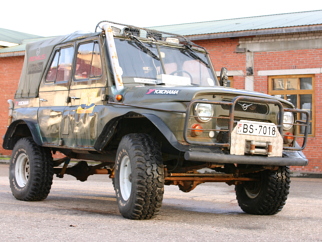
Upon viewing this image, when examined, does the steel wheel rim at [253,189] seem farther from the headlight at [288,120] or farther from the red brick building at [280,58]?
the red brick building at [280,58]

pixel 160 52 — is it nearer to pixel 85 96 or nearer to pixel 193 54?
pixel 193 54

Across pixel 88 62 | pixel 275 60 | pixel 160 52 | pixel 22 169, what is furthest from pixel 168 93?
pixel 275 60

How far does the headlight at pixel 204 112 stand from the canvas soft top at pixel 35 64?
3.16 m

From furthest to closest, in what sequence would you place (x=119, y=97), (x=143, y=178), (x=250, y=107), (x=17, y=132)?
1. (x=17, y=132)
2. (x=119, y=97)
3. (x=250, y=107)
4. (x=143, y=178)

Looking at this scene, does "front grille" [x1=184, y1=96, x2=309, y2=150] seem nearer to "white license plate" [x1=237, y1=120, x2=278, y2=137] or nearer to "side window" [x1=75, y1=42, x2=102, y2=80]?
"white license plate" [x1=237, y1=120, x2=278, y2=137]

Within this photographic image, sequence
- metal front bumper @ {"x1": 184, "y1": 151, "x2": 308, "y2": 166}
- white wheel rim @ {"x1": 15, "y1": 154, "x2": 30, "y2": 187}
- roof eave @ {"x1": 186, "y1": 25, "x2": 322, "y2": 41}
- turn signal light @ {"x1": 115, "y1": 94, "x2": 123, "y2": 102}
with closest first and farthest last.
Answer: metal front bumper @ {"x1": 184, "y1": 151, "x2": 308, "y2": 166} → turn signal light @ {"x1": 115, "y1": 94, "x2": 123, "y2": 102} → white wheel rim @ {"x1": 15, "y1": 154, "x2": 30, "y2": 187} → roof eave @ {"x1": 186, "y1": 25, "x2": 322, "y2": 41}

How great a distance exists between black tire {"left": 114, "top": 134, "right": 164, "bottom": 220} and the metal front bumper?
485 millimetres

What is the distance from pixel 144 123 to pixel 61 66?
218cm

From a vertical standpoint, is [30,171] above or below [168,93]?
below

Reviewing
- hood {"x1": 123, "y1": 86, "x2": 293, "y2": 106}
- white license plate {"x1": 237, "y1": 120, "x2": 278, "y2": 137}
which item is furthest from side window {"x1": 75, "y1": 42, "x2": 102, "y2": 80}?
white license plate {"x1": 237, "y1": 120, "x2": 278, "y2": 137}

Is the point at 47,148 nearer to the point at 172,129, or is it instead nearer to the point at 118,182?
the point at 118,182

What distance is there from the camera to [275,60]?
65.8 feet

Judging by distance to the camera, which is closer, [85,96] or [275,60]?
[85,96]

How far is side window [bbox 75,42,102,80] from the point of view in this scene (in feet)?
26.5
